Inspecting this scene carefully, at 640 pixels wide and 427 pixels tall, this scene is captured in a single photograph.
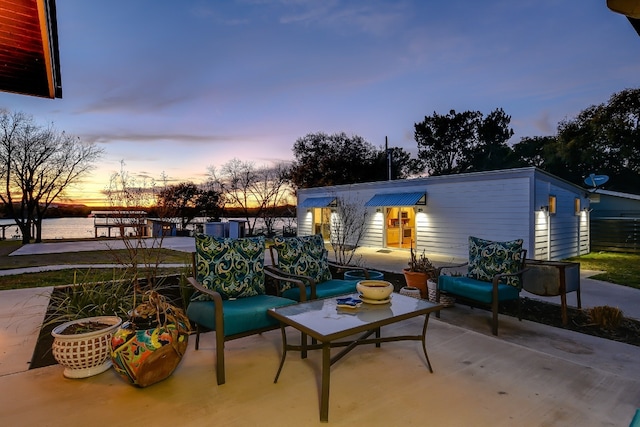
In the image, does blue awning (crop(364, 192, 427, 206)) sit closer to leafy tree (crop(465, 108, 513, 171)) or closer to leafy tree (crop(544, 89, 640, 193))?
leafy tree (crop(544, 89, 640, 193))

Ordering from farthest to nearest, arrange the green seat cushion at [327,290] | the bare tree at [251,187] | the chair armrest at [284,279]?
the bare tree at [251,187] < the green seat cushion at [327,290] < the chair armrest at [284,279]

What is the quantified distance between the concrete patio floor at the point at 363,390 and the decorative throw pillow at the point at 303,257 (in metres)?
0.71

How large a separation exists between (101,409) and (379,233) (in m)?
10.3

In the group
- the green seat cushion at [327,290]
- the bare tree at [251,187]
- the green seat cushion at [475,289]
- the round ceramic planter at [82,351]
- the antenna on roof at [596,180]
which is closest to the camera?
the round ceramic planter at [82,351]

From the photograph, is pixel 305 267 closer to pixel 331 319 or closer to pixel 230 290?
pixel 230 290

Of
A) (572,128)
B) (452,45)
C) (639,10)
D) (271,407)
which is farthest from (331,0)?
(572,128)

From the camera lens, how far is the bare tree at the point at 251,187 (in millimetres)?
18406

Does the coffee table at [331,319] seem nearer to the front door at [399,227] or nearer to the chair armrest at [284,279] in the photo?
the chair armrest at [284,279]

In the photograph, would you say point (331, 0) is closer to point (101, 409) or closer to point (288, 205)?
point (101, 409)

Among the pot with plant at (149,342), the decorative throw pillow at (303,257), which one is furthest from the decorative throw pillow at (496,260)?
the pot with plant at (149,342)

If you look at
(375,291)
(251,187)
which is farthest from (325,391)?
(251,187)

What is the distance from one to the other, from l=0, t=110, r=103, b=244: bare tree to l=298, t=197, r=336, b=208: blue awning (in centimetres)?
914

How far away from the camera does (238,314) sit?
2377mm

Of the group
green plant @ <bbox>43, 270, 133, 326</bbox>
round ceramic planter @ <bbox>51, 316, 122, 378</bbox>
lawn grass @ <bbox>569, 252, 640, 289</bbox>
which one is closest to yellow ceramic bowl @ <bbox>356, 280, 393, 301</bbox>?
round ceramic planter @ <bbox>51, 316, 122, 378</bbox>
